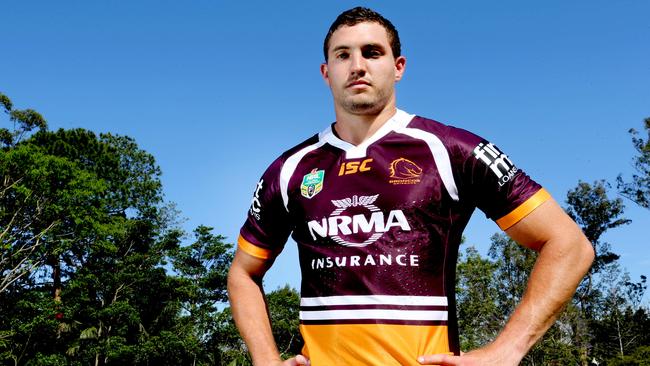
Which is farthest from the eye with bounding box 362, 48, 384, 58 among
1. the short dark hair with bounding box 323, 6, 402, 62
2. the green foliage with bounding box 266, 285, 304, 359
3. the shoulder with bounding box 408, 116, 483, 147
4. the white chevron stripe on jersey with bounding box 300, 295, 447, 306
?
the green foliage with bounding box 266, 285, 304, 359

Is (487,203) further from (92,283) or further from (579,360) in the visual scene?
(579,360)

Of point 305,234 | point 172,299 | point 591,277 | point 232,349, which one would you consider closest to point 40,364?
point 172,299

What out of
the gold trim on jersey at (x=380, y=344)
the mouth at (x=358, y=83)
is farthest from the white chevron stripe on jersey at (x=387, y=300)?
the mouth at (x=358, y=83)

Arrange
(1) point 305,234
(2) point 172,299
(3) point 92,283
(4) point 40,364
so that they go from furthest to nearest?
(2) point 172,299
(3) point 92,283
(4) point 40,364
(1) point 305,234

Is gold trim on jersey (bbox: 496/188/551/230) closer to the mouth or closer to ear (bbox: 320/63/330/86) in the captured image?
the mouth

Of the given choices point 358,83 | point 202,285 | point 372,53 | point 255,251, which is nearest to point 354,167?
point 358,83

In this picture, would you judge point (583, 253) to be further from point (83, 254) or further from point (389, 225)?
point (83, 254)

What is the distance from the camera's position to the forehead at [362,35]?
11.1ft

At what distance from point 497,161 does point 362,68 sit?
0.91 metres

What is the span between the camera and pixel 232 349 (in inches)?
1832

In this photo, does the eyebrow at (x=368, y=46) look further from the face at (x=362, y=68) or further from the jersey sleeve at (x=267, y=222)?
the jersey sleeve at (x=267, y=222)

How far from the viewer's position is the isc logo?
3.37 m

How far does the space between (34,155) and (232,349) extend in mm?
21558

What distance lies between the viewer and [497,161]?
3.10 m
